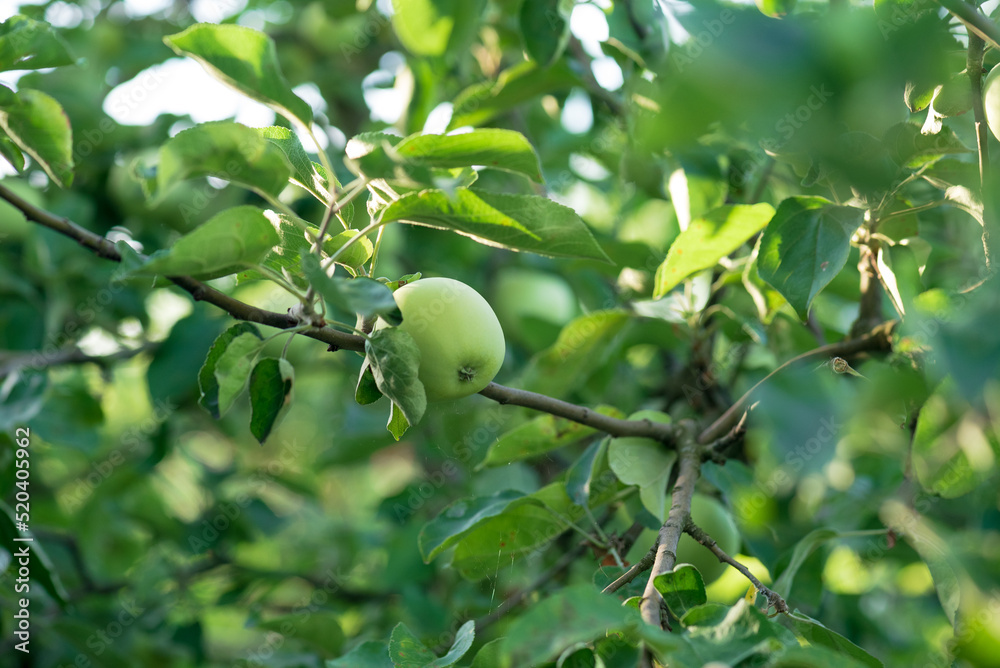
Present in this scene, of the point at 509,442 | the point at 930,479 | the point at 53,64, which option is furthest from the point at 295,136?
the point at 930,479

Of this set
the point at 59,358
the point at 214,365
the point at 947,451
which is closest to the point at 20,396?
the point at 59,358

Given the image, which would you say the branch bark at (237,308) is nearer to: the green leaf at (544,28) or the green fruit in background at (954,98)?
the green fruit in background at (954,98)

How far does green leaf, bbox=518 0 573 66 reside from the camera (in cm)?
117

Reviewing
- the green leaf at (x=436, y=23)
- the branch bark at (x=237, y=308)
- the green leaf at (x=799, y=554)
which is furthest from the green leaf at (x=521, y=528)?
the green leaf at (x=436, y=23)

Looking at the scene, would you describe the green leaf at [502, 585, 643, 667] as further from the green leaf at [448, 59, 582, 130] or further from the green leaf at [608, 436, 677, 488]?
the green leaf at [448, 59, 582, 130]

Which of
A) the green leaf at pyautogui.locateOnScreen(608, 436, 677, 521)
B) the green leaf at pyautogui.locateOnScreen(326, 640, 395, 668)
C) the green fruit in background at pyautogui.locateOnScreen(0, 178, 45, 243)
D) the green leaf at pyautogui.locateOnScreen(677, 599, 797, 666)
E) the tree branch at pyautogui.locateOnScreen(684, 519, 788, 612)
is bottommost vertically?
the green fruit in background at pyautogui.locateOnScreen(0, 178, 45, 243)

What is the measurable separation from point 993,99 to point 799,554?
55cm

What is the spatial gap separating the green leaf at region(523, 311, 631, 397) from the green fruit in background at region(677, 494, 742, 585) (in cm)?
27

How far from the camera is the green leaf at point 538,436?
1003mm

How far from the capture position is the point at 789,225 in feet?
2.80

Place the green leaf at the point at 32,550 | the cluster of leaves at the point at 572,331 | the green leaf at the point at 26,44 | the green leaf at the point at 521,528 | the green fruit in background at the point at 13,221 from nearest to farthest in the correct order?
the cluster of leaves at the point at 572,331 → the green leaf at the point at 26,44 → the green leaf at the point at 521,528 → the green leaf at the point at 32,550 → the green fruit in background at the point at 13,221

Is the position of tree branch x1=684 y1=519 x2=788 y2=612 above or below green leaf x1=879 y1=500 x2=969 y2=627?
above

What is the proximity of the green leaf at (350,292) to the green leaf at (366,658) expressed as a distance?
402 mm

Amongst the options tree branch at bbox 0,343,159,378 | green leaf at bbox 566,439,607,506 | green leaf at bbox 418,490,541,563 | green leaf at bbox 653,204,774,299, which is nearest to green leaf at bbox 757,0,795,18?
green leaf at bbox 653,204,774,299
